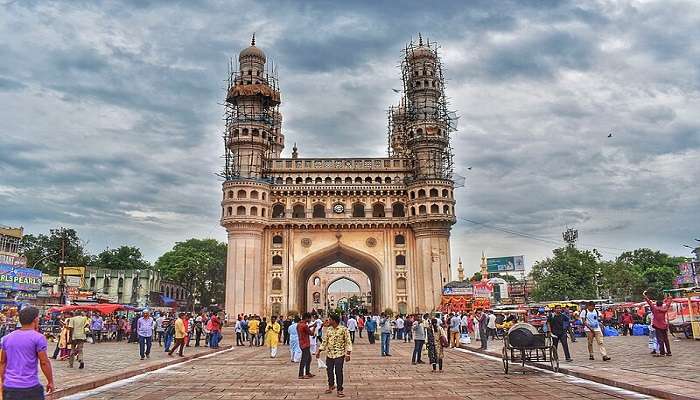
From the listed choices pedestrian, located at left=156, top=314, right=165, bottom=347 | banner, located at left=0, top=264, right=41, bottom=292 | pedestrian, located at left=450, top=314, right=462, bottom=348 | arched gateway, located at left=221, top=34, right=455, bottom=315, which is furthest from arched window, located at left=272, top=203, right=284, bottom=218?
pedestrian, located at left=450, top=314, right=462, bottom=348

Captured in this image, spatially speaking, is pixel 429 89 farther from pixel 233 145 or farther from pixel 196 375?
pixel 196 375

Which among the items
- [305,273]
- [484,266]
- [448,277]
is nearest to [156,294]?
[305,273]

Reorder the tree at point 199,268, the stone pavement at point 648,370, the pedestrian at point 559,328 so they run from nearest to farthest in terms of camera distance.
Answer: the stone pavement at point 648,370 → the pedestrian at point 559,328 → the tree at point 199,268

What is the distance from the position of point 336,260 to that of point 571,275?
25.5 m

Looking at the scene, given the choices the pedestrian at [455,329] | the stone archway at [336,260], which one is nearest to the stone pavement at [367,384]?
the pedestrian at [455,329]

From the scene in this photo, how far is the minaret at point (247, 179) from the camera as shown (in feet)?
146

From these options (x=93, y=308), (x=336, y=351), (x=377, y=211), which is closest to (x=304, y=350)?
(x=336, y=351)

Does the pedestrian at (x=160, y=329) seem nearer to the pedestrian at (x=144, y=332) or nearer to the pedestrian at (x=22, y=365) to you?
the pedestrian at (x=144, y=332)

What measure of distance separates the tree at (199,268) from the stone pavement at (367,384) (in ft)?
180

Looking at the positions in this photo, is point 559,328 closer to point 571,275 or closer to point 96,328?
point 96,328

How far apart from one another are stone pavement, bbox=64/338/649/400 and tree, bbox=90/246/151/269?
67.4 metres

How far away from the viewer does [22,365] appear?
556 cm

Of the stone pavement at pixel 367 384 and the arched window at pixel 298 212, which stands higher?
the arched window at pixel 298 212

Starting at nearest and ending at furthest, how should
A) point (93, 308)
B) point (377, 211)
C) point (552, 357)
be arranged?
1. point (552, 357)
2. point (93, 308)
3. point (377, 211)
